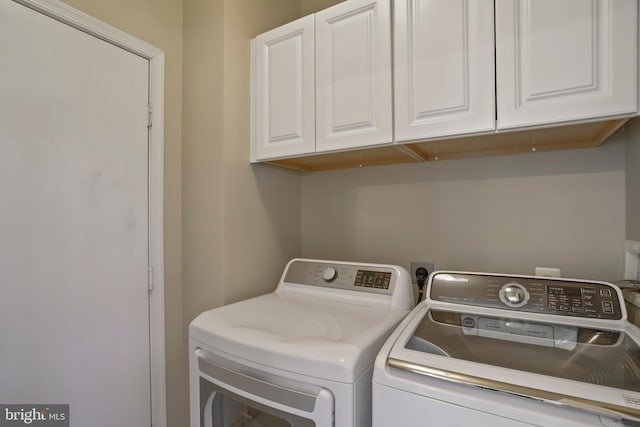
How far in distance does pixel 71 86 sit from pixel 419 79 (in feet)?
4.63

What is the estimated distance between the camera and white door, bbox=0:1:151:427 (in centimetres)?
106

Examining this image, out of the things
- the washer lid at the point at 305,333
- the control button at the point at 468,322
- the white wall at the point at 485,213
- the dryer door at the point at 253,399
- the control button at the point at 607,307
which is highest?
the white wall at the point at 485,213

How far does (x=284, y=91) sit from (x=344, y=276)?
966mm

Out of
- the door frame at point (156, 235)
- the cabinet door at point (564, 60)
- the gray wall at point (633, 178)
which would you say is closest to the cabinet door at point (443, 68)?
the cabinet door at point (564, 60)

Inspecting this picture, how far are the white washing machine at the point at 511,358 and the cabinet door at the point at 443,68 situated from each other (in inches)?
24.1

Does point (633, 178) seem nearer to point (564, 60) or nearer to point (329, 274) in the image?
point (564, 60)

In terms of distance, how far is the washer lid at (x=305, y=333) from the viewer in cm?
83

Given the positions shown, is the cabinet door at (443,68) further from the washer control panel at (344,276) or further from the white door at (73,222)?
the white door at (73,222)

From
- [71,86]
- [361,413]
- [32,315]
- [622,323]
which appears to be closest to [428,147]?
[622,323]

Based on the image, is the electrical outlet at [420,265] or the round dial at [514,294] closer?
the round dial at [514,294]

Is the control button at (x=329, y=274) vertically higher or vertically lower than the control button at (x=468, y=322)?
higher

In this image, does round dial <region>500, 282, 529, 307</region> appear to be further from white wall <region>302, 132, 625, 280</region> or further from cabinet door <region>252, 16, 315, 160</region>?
cabinet door <region>252, 16, 315, 160</region>

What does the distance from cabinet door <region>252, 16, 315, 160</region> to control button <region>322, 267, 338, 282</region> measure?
1.93 feet

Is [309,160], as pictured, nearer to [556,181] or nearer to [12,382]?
[556,181]
